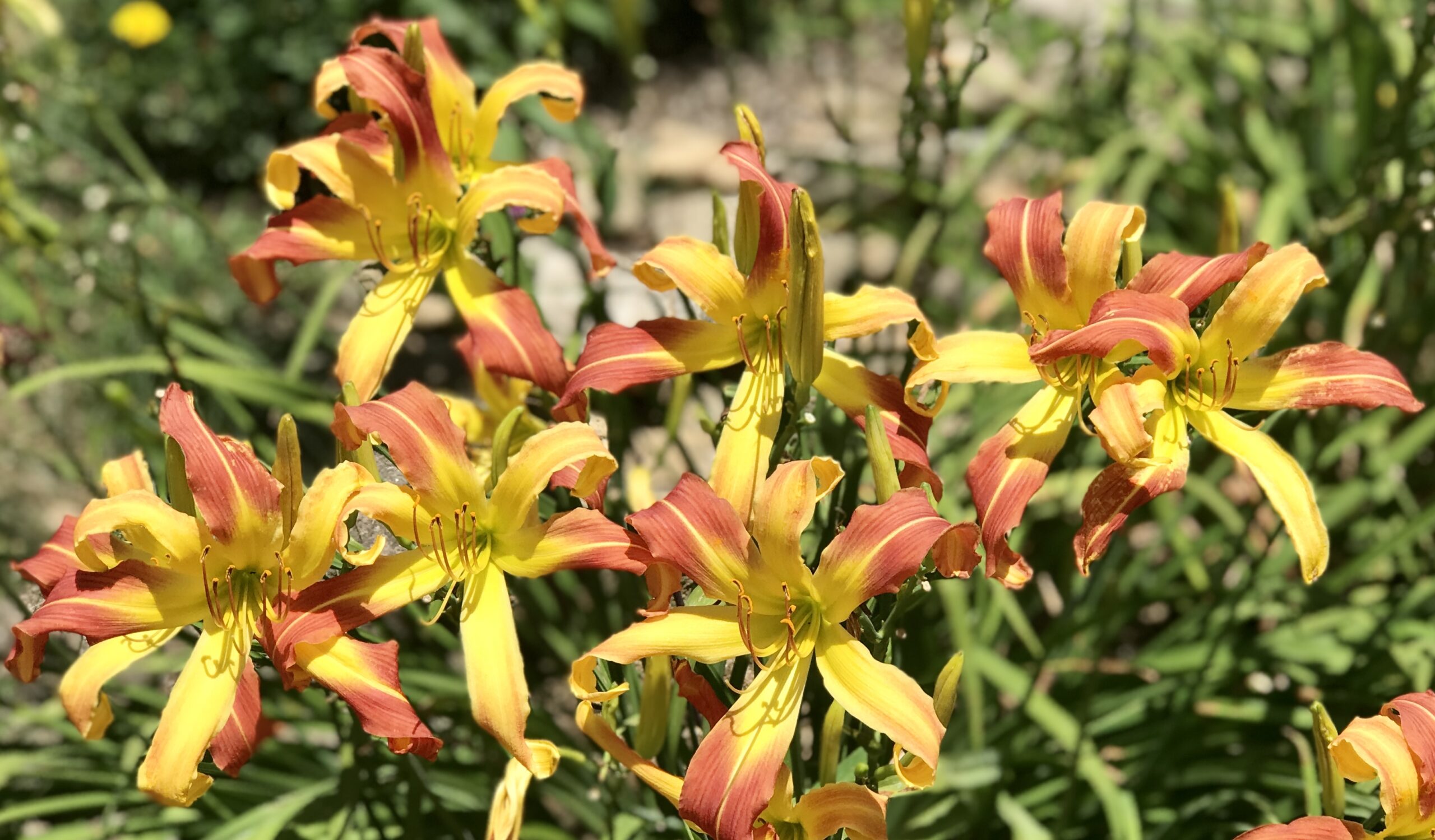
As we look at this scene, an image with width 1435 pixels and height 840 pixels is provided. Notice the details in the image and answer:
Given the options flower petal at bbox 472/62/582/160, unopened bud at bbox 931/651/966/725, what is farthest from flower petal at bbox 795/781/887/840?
flower petal at bbox 472/62/582/160

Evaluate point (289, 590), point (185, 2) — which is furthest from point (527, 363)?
point (185, 2)

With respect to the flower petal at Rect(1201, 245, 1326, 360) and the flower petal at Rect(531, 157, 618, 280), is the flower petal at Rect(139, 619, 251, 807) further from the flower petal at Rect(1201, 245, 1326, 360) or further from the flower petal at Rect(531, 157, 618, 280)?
the flower petal at Rect(1201, 245, 1326, 360)

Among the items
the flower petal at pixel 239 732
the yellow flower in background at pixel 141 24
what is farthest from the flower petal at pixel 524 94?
the yellow flower in background at pixel 141 24

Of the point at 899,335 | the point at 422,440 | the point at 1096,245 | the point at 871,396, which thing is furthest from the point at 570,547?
the point at 899,335

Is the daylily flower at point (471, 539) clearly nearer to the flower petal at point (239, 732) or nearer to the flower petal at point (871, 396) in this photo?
the flower petal at point (239, 732)

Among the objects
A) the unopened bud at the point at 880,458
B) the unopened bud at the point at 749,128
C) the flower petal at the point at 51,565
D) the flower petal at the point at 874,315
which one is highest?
the unopened bud at the point at 749,128

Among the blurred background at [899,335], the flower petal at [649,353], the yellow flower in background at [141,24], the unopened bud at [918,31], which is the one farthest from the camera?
the yellow flower in background at [141,24]

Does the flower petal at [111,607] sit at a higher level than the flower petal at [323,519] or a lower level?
lower
